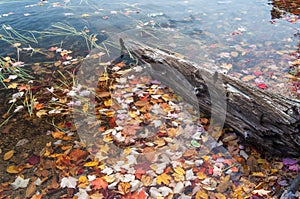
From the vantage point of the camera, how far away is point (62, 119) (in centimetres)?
357

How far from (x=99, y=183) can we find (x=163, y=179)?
735mm

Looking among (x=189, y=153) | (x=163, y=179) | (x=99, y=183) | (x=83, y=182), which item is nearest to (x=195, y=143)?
(x=189, y=153)

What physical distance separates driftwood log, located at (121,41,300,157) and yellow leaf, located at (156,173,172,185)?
113 cm

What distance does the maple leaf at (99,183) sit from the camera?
8.76 ft

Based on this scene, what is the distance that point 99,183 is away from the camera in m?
2.70

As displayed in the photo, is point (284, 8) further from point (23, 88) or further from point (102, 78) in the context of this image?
point (23, 88)

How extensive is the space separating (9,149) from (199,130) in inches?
101

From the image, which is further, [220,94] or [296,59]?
[296,59]

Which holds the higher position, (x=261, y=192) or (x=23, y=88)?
(x=23, y=88)

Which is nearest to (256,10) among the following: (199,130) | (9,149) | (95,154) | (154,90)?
(154,90)

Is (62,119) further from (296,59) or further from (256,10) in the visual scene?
(256,10)

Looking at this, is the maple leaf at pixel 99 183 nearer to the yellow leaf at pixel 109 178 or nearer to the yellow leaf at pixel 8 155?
the yellow leaf at pixel 109 178

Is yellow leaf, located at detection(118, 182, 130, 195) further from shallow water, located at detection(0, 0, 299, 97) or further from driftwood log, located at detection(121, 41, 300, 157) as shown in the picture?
shallow water, located at detection(0, 0, 299, 97)

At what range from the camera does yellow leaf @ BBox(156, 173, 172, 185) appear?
272cm
